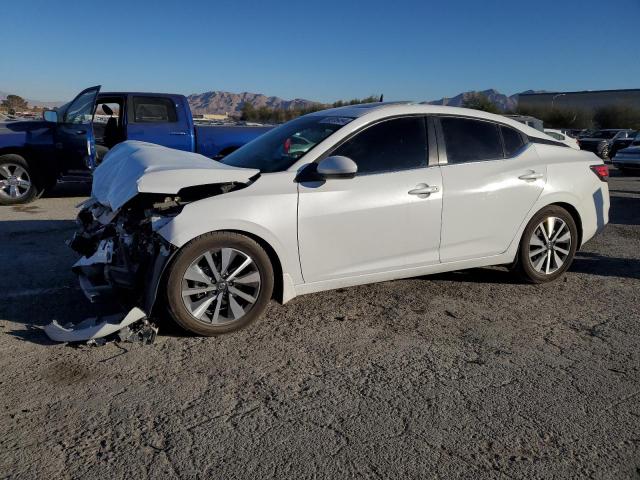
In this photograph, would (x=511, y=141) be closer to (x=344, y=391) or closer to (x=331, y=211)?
(x=331, y=211)

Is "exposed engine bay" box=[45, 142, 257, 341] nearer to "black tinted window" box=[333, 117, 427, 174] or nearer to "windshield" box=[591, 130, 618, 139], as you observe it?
"black tinted window" box=[333, 117, 427, 174]

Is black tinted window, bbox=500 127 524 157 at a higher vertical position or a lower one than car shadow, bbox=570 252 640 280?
higher

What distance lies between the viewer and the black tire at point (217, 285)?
147 inches

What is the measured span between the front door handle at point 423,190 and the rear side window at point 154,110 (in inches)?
258

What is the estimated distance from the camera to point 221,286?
387 centimetres

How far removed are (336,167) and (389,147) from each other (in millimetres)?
709

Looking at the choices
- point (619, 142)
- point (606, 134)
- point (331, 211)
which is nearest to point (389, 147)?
point (331, 211)

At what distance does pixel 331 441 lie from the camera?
2738 millimetres

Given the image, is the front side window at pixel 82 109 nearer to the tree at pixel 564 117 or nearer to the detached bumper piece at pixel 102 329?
the detached bumper piece at pixel 102 329

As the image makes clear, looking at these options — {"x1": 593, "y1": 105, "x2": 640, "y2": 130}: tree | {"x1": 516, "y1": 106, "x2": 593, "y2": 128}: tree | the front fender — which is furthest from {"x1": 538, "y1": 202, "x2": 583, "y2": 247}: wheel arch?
{"x1": 593, "y1": 105, "x2": 640, "y2": 130}: tree

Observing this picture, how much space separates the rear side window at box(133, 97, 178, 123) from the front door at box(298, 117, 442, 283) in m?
6.31

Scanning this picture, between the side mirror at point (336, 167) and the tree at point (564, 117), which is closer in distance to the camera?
the side mirror at point (336, 167)

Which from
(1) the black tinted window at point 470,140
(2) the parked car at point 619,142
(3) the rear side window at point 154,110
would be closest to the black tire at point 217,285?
(1) the black tinted window at point 470,140

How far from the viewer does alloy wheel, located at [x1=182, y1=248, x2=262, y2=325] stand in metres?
3.80
